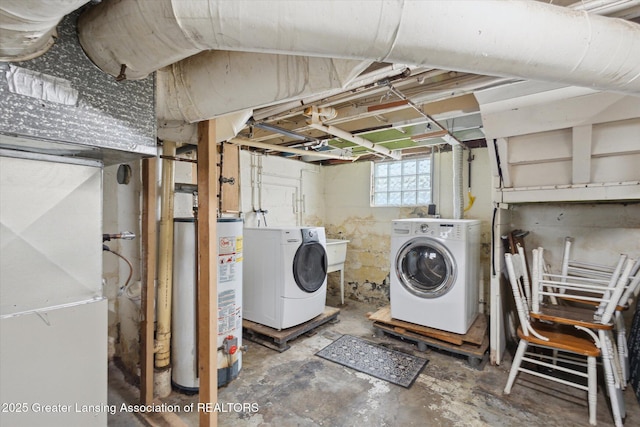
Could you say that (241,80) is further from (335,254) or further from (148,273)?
(335,254)

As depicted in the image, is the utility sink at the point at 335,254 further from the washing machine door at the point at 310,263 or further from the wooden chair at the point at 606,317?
the wooden chair at the point at 606,317

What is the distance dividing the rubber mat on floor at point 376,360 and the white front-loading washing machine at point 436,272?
1.26ft

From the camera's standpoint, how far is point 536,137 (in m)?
2.19

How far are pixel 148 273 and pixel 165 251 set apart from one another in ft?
0.60

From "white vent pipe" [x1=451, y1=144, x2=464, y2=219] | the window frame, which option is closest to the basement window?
the window frame

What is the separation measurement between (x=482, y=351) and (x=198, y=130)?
269 cm

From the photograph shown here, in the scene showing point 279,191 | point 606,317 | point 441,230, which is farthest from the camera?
A: point 279,191

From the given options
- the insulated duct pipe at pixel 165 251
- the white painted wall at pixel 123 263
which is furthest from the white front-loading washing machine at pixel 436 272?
the white painted wall at pixel 123 263

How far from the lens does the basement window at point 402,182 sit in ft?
12.2

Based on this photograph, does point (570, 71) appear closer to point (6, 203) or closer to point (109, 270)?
point (6, 203)

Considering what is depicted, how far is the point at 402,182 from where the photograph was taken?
3.94m

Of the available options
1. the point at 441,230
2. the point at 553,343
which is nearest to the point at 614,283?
the point at 553,343

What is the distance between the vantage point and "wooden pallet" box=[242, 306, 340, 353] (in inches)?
104

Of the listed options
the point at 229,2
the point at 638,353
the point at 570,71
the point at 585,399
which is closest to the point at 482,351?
the point at 585,399
